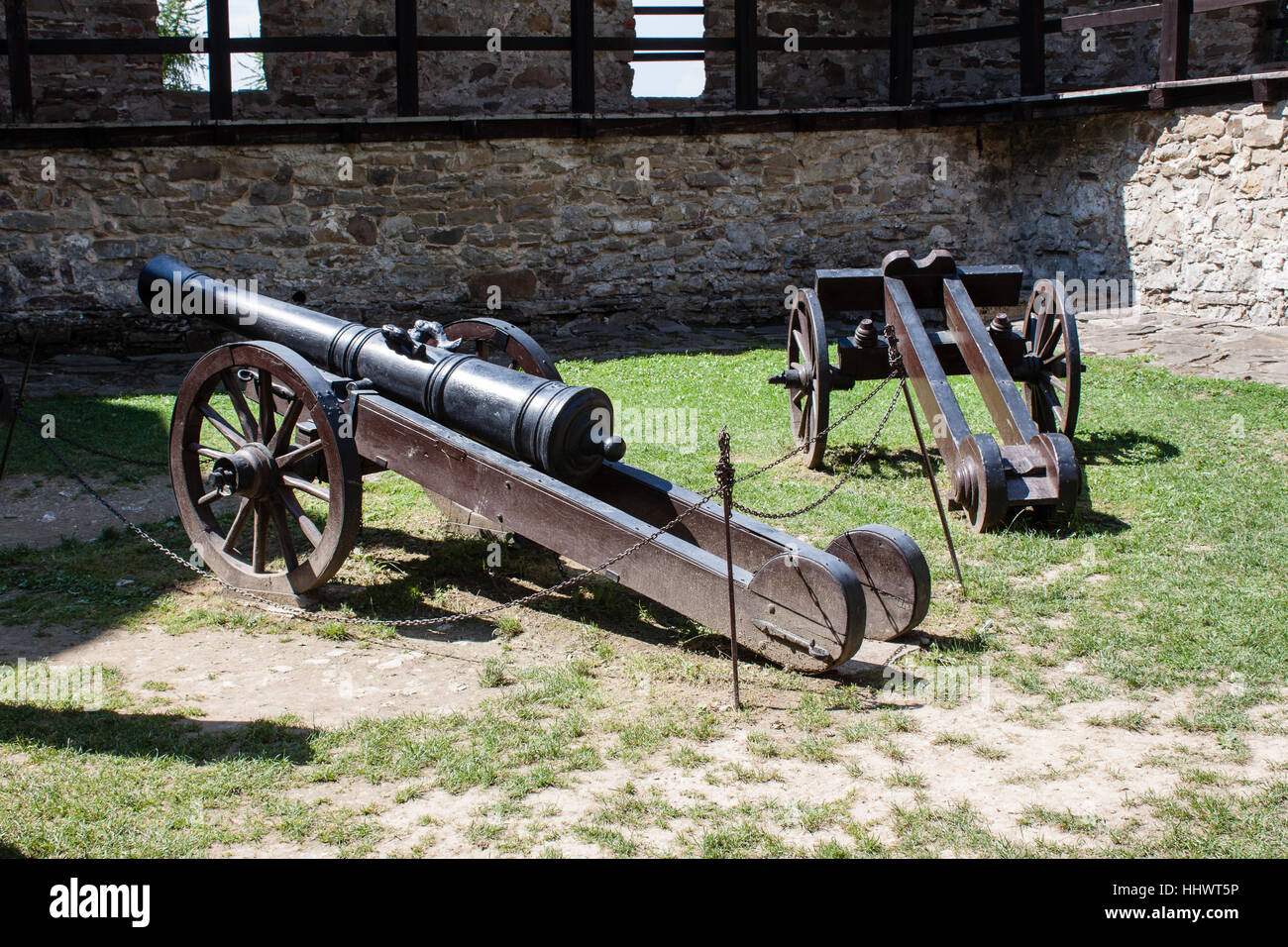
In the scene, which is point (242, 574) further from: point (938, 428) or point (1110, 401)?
point (1110, 401)

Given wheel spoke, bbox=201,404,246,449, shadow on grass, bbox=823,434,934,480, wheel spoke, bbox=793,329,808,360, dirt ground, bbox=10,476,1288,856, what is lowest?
dirt ground, bbox=10,476,1288,856

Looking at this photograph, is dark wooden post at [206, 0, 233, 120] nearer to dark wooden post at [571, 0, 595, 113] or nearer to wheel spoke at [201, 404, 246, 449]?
dark wooden post at [571, 0, 595, 113]

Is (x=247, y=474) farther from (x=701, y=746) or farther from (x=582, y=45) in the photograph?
(x=582, y=45)

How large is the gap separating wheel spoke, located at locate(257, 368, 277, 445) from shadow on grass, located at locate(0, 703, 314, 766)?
1.45 meters

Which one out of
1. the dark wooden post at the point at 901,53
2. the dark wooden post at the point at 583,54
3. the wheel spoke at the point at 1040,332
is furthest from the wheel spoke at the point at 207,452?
the dark wooden post at the point at 901,53

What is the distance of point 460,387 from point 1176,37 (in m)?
8.77

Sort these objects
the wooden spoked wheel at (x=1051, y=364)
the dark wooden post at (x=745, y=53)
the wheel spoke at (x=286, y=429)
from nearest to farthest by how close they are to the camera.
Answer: the wheel spoke at (x=286, y=429), the wooden spoked wheel at (x=1051, y=364), the dark wooden post at (x=745, y=53)

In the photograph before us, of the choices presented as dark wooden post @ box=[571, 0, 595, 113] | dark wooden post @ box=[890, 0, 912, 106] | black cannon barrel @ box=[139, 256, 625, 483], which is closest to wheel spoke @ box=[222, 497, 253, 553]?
black cannon barrel @ box=[139, 256, 625, 483]

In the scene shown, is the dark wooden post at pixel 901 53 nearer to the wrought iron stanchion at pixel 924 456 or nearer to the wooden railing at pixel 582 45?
the wooden railing at pixel 582 45

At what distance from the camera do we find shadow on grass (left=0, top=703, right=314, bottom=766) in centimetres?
372

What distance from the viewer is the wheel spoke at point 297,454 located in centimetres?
483

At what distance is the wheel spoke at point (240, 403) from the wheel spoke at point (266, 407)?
4.4 inches

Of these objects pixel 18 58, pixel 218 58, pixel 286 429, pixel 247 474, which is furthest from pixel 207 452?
pixel 18 58

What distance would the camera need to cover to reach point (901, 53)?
505 inches
